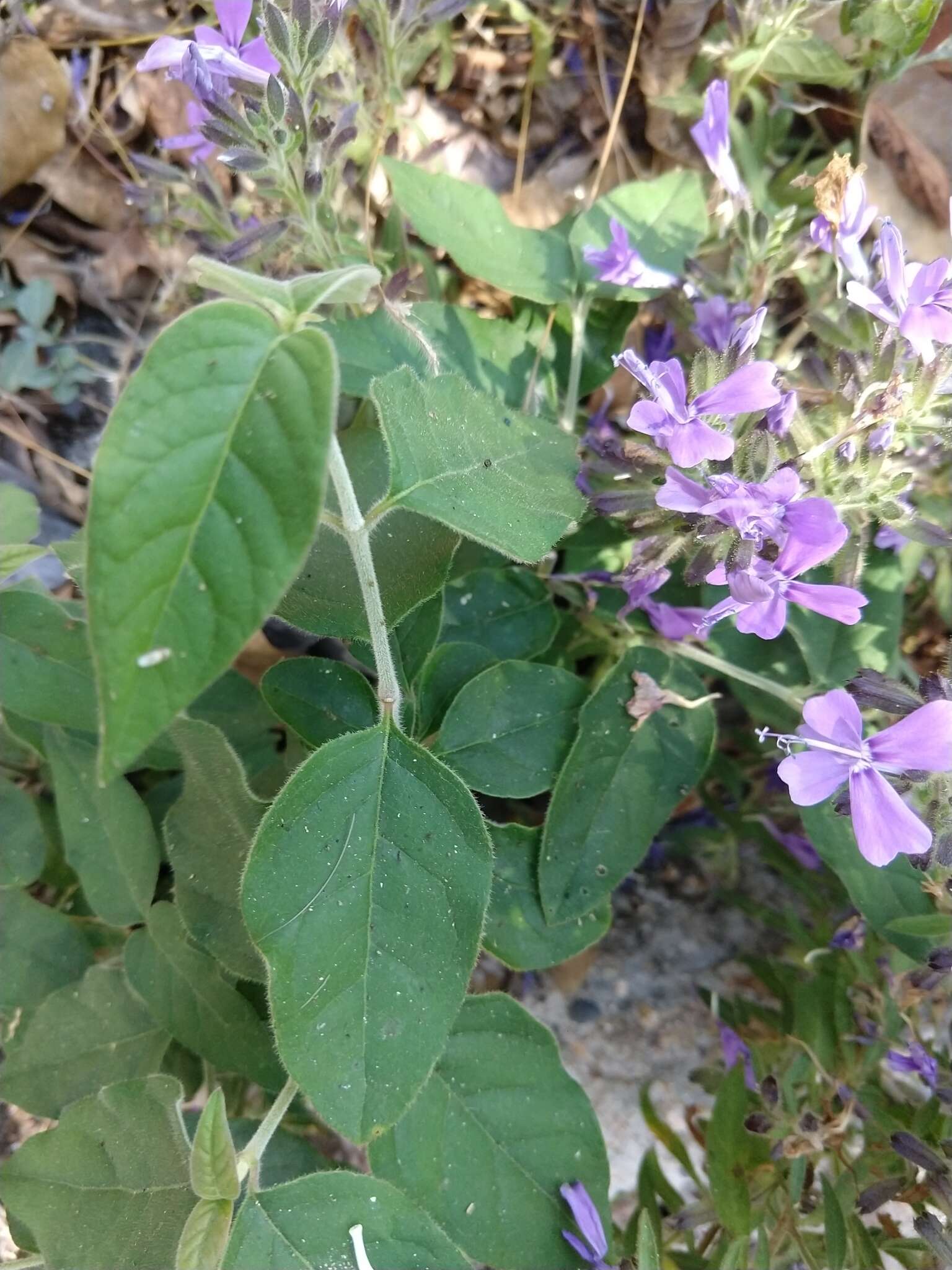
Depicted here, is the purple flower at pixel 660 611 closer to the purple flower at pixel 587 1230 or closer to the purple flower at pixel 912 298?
the purple flower at pixel 912 298

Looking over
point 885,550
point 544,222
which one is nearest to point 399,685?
point 885,550

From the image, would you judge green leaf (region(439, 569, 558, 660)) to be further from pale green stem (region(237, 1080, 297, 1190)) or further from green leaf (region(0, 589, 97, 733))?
pale green stem (region(237, 1080, 297, 1190))

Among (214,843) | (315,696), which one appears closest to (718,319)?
(315,696)

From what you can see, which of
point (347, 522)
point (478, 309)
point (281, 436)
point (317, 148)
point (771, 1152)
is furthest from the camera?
point (478, 309)

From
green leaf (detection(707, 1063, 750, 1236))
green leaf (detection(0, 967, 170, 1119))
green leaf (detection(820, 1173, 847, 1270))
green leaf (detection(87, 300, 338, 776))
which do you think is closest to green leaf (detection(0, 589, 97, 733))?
green leaf (detection(0, 967, 170, 1119))

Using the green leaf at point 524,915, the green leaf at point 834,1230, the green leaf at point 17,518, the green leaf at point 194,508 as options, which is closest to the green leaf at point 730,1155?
the green leaf at point 834,1230

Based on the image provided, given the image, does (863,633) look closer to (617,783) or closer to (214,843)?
(617,783)

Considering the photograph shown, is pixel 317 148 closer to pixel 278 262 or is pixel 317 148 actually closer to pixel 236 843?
pixel 278 262

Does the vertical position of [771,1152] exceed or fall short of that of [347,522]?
it falls short
